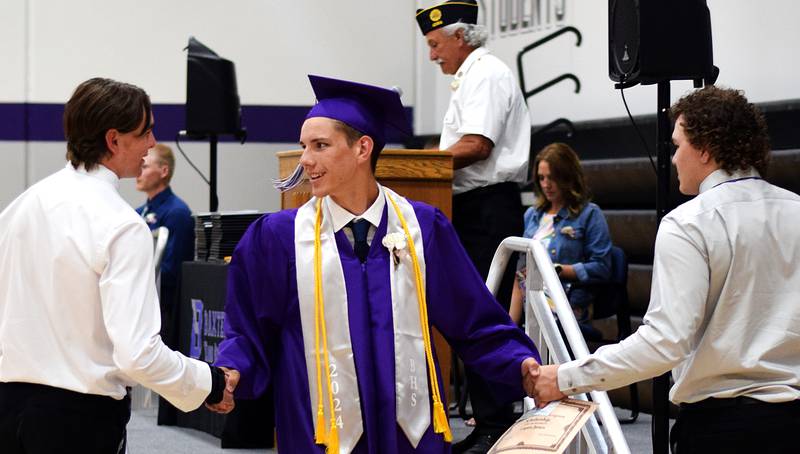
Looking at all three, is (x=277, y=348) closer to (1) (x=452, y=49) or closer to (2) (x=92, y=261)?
(2) (x=92, y=261)

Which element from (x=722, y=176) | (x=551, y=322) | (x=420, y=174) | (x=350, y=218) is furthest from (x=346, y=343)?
(x=420, y=174)

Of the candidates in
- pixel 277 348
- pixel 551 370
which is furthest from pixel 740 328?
pixel 277 348

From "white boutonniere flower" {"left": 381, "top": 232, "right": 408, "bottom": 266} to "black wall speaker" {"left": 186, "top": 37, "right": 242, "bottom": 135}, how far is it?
469 centimetres

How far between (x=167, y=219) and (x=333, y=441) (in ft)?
15.2

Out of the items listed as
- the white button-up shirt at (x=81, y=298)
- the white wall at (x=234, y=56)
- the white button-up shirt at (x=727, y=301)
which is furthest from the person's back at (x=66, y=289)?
the white wall at (x=234, y=56)

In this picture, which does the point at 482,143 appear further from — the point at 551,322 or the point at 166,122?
the point at 166,122

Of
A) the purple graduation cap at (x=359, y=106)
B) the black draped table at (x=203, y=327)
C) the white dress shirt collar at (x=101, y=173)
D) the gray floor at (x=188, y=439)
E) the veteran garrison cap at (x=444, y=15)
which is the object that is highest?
the veteran garrison cap at (x=444, y=15)

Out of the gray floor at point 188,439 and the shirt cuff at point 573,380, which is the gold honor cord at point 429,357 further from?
the gray floor at point 188,439

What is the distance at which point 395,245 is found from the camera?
2803 millimetres

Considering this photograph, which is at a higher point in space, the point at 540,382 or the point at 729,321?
the point at 729,321

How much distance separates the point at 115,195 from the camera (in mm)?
2770

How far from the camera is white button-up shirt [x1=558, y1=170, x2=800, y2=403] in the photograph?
2727 millimetres

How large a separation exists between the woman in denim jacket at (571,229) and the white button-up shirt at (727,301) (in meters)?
2.88

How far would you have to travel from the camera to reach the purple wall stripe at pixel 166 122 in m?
8.88
